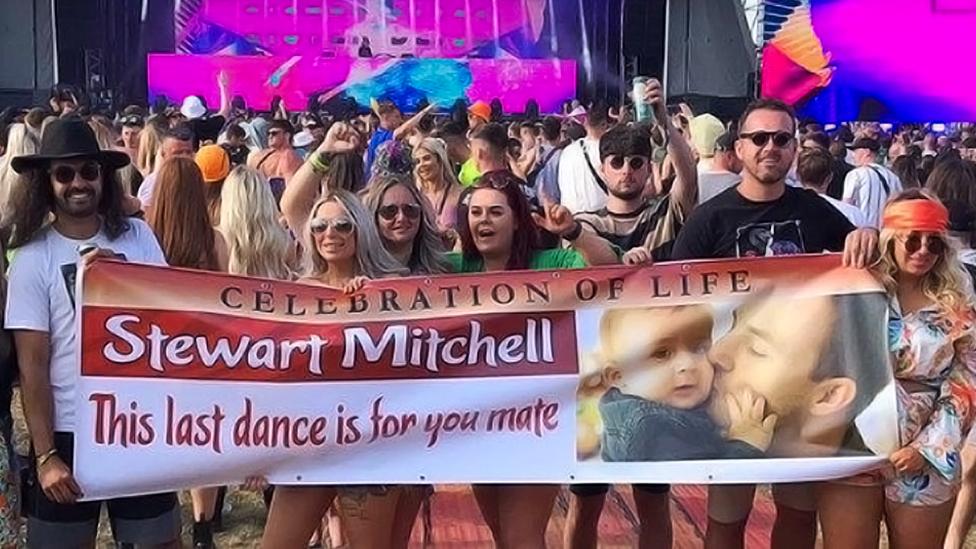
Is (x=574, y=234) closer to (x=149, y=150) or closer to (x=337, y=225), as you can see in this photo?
(x=337, y=225)

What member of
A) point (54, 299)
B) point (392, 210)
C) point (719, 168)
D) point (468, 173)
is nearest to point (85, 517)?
point (54, 299)

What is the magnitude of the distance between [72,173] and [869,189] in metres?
5.10

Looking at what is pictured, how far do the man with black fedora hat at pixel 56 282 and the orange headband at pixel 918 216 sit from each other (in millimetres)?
2277

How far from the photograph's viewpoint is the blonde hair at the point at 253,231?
16.2 feet

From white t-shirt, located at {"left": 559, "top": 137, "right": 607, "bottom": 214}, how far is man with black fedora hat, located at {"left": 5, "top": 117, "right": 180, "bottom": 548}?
2.94 metres

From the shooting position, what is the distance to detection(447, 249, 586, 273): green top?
12.6 feet

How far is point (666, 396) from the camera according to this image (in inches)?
149

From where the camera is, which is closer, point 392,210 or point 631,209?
point 392,210

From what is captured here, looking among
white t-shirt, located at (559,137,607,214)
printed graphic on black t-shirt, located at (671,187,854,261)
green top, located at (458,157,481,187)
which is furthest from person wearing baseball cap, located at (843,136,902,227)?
printed graphic on black t-shirt, located at (671,187,854,261)

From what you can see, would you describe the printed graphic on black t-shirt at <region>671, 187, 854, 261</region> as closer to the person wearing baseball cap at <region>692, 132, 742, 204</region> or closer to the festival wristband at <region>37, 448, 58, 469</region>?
the person wearing baseball cap at <region>692, 132, 742, 204</region>

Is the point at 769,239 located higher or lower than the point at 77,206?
lower

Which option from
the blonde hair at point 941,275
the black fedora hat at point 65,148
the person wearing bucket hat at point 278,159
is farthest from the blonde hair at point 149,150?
the blonde hair at point 941,275

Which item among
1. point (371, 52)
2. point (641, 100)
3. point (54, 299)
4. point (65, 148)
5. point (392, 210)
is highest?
point (371, 52)

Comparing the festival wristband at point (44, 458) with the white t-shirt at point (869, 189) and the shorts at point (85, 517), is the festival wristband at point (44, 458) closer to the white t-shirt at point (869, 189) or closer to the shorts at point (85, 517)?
the shorts at point (85, 517)
